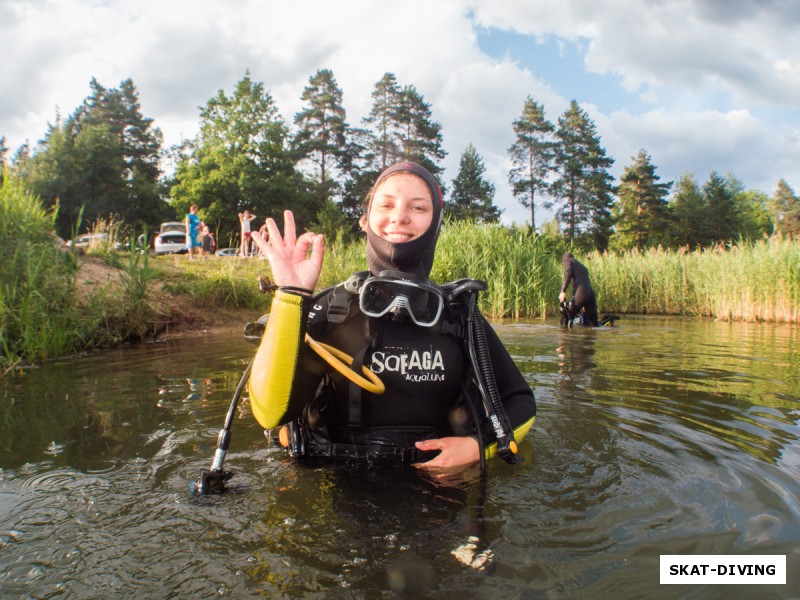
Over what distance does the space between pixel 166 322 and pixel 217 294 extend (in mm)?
1908

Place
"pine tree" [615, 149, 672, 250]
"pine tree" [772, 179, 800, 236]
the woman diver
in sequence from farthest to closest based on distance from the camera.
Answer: "pine tree" [772, 179, 800, 236]
"pine tree" [615, 149, 672, 250]
the woman diver

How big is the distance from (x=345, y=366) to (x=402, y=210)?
2.81ft

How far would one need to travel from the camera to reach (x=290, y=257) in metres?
2.08

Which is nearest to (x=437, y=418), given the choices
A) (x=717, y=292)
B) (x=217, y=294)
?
(x=217, y=294)

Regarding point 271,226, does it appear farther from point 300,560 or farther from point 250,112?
point 250,112

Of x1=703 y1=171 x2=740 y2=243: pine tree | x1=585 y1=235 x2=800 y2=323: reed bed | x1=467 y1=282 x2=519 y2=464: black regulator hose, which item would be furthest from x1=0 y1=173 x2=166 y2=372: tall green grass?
x1=703 y1=171 x2=740 y2=243: pine tree

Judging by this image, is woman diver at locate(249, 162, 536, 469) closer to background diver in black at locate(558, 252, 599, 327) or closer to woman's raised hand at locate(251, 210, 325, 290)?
woman's raised hand at locate(251, 210, 325, 290)

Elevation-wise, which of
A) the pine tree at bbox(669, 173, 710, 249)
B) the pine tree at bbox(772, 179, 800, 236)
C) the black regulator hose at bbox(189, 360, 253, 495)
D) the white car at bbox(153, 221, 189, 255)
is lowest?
the black regulator hose at bbox(189, 360, 253, 495)

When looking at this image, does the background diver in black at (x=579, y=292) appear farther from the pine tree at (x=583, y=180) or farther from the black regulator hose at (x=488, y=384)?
the pine tree at (x=583, y=180)

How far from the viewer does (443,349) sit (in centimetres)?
244

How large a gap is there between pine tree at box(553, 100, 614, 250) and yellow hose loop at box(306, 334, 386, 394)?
4478 centimetres

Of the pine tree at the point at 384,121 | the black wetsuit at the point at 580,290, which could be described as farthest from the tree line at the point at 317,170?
the black wetsuit at the point at 580,290

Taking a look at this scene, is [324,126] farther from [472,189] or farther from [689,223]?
[689,223]

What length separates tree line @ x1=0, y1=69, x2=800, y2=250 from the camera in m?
37.0
